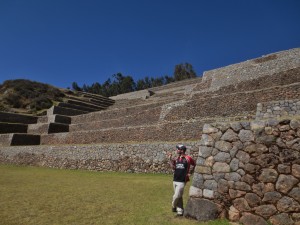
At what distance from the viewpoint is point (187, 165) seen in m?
5.21

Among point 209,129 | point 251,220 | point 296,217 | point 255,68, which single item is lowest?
point 251,220

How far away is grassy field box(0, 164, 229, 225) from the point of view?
486cm

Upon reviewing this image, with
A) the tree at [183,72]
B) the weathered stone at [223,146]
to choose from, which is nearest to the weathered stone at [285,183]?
the weathered stone at [223,146]

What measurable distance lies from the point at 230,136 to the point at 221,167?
1.79ft

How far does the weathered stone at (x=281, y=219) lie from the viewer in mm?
4000

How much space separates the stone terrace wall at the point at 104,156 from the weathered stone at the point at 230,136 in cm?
524

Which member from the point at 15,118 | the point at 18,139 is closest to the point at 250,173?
the point at 18,139

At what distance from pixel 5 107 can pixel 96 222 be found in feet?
99.5

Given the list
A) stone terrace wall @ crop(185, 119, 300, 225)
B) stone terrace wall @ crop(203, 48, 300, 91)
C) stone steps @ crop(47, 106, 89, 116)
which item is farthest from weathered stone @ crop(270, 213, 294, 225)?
stone steps @ crop(47, 106, 89, 116)

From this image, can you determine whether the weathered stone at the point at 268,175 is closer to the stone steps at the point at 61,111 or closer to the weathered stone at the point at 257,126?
the weathered stone at the point at 257,126

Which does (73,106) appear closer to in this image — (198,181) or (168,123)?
(168,123)

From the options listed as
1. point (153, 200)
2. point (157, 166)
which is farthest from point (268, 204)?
point (157, 166)

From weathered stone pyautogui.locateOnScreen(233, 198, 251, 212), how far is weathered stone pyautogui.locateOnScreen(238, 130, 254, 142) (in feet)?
3.14

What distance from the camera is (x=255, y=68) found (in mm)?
17188
